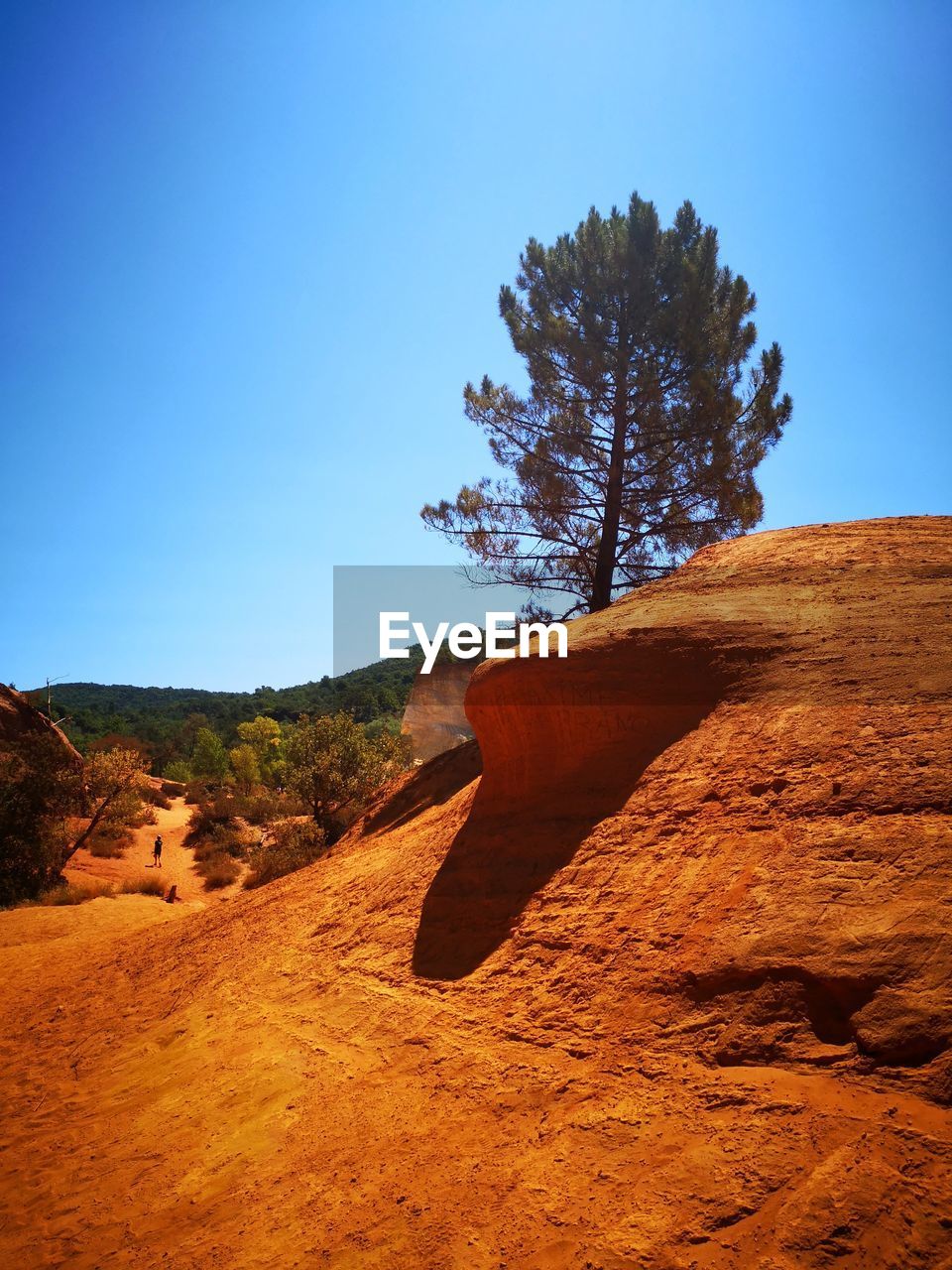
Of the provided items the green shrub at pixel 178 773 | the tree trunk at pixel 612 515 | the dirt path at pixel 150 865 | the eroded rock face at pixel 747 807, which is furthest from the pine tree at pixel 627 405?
the green shrub at pixel 178 773

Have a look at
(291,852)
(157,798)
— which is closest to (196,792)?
(157,798)

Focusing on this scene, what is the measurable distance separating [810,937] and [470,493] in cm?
1372

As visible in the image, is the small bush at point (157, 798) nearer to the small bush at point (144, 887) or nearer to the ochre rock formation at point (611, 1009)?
the small bush at point (144, 887)

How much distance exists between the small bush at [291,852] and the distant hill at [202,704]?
20586 millimetres

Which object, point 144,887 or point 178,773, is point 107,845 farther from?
point 178,773

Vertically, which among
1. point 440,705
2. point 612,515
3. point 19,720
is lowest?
point 19,720

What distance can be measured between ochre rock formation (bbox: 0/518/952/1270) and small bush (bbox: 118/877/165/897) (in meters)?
10.1

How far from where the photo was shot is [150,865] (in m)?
23.6

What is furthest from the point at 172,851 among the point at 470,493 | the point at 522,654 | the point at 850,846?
the point at 850,846

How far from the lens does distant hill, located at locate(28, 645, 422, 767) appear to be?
170ft

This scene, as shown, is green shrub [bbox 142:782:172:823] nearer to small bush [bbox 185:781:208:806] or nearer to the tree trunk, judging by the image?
small bush [bbox 185:781:208:806]

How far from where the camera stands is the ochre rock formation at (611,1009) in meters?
2.91

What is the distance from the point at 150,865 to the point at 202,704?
62394 mm

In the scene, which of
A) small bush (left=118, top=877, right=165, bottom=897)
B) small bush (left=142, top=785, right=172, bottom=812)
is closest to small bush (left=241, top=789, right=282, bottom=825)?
small bush (left=142, top=785, right=172, bottom=812)
